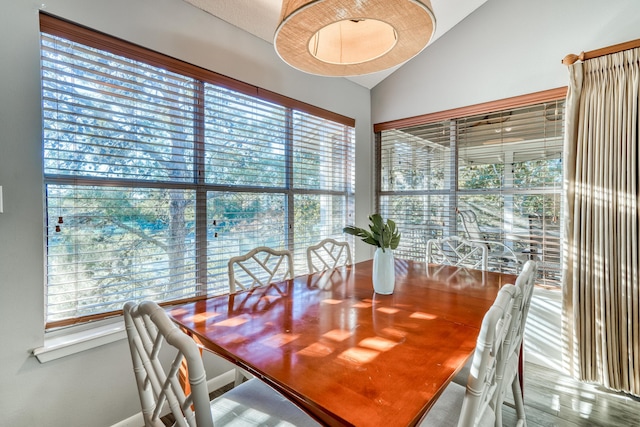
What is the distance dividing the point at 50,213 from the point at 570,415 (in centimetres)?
313

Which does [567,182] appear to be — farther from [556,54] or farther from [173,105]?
[173,105]

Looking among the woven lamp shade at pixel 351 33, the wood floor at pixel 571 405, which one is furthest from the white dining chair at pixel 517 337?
the woven lamp shade at pixel 351 33

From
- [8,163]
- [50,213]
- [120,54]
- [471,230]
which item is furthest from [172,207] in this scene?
[471,230]

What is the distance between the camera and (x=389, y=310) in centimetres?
138

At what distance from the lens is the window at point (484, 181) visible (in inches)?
94.9

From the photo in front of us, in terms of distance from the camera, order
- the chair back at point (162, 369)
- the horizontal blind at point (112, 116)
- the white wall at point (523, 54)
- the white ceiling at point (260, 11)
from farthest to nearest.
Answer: the white wall at point (523, 54), the white ceiling at point (260, 11), the horizontal blind at point (112, 116), the chair back at point (162, 369)

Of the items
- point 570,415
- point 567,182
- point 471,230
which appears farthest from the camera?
point 471,230

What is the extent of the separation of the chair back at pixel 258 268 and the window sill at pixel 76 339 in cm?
66

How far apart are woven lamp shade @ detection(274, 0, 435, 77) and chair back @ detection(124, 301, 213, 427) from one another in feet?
3.54

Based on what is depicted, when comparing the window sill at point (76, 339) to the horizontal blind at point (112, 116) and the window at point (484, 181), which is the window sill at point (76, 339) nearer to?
the horizontal blind at point (112, 116)

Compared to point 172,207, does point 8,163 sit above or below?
above

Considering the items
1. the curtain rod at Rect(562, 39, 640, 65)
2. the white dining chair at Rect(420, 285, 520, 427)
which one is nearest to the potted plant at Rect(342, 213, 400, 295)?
the white dining chair at Rect(420, 285, 520, 427)

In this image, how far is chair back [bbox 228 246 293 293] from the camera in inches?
73.3

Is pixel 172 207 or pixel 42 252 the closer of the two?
pixel 42 252
